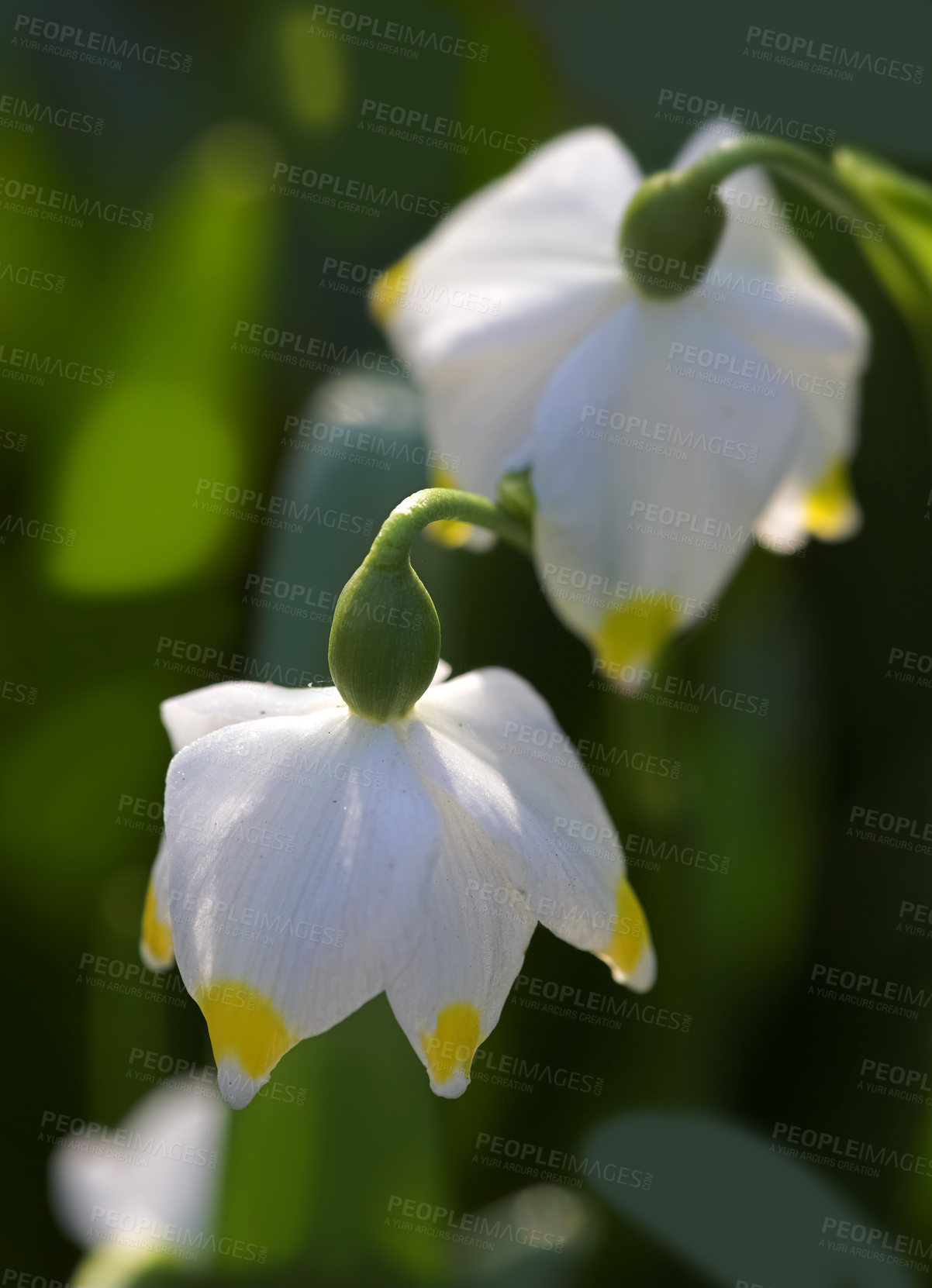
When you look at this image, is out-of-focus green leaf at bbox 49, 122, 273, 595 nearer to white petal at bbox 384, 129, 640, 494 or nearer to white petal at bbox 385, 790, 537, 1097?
white petal at bbox 384, 129, 640, 494

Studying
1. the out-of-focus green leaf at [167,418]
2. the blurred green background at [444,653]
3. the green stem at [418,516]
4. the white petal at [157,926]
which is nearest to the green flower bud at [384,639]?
the green stem at [418,516]

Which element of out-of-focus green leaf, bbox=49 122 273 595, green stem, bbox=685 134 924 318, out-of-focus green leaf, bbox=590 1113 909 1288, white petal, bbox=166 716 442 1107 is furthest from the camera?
out-of-focus green leaf, bbox=49 122 273 595

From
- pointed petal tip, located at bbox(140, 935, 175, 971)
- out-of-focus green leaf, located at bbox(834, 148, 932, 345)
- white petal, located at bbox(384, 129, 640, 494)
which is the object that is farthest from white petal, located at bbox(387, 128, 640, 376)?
pointed petal tip, located at bbox(140, 935, 175, 971)

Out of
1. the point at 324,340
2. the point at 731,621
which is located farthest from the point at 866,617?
the point at 324,340

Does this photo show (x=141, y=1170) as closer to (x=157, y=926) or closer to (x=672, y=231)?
(x=157, y=926)

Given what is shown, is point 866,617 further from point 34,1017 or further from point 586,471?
point 34,1017

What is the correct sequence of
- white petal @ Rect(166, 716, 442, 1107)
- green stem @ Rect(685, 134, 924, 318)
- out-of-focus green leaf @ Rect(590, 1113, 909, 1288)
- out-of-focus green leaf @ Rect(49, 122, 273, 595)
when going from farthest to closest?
1. out-of-focus green leaf @ Rect(49, 122, 273, 595)
2. out-of-focus green leaf @ Rect(590, 1113, 909, 1288)
3. green stem @ Rect(685, 134, 924, 318)
4. white petal @ Rect(166, 716, 442, 1107)
